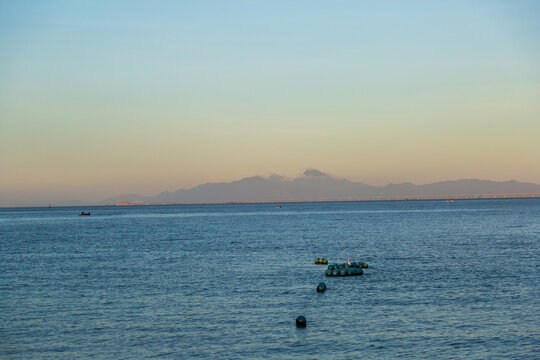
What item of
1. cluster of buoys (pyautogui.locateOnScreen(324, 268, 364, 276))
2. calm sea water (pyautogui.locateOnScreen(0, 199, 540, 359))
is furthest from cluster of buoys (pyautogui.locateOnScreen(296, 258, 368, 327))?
calm sea water (pyautogui.locateOnScreen(0, 199, 540, 359))

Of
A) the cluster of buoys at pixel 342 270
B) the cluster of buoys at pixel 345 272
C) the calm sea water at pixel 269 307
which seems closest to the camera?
the calm sea water at pixel 269 307

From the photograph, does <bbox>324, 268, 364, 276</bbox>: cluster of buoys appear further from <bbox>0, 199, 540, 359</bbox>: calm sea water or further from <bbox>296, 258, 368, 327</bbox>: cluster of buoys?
<bbox>0, 199, 540, 359</bbox>: calm sea water

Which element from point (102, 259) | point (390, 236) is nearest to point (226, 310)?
point (102, 259)

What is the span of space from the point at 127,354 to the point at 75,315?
1197 cm

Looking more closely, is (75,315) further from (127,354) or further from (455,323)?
(455,323)

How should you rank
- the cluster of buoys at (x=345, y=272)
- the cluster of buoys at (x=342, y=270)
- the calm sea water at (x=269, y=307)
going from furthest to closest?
1. the cluster of buoys at (x=345, y=272)
2. the cluster of buoys at (x=342, y=270)
3. the calm sea water at (x=269, y=307)

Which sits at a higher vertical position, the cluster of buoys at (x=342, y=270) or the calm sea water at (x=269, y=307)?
the cluster of buoys at (x=342, y=270)

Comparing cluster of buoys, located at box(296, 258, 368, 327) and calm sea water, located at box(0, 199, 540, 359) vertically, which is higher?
cluster of buoys, located at box(296, 258, 368, 327)

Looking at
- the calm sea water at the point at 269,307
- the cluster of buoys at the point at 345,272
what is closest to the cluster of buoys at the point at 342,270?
the cluster of buoys at the point at 345,272

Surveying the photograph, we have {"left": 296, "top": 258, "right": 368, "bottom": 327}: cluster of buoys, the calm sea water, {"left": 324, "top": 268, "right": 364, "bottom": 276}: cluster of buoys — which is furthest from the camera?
{"left": 324, "top": 268, "right": 364, "bottom": 276}: cluster of buoys

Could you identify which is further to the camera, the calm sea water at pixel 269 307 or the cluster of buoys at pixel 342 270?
the cluster of buoys at pixel 342 270

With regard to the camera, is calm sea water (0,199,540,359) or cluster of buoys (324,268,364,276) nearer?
calm sea water (0,199,540,359)

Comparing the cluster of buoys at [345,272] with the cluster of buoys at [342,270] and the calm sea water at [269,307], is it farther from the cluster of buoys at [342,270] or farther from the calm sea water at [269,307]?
the calm sea water at [269,307]

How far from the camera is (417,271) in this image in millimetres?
65312
